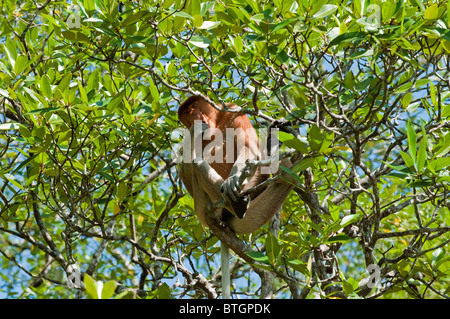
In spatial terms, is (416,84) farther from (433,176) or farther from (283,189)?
(283,189)

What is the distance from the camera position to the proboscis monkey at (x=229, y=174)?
3008 millimetres

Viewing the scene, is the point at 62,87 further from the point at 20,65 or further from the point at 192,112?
the point at 192,112

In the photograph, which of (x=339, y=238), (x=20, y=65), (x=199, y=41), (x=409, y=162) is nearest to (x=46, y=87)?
(x=20, y=65)

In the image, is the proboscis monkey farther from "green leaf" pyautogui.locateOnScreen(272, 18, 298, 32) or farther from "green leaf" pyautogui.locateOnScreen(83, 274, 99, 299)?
"green leaf" pyautogui.locateOnScreen(83, 274, 99, 299)

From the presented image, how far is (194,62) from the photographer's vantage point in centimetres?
319

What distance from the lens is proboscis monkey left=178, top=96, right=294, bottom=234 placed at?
3008mm

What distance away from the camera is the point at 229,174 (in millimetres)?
3436

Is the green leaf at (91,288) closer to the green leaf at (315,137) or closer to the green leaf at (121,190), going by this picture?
the green leaf at (315,137)

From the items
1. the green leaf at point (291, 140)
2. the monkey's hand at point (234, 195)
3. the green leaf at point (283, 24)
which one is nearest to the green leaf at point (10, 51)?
Answer: the monkey's hand at point (234, 195)

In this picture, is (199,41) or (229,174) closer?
(199,41)

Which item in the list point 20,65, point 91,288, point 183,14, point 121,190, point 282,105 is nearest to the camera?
point 91,288

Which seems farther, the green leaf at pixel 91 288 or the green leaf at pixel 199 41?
the green leaf at pixel 199 41

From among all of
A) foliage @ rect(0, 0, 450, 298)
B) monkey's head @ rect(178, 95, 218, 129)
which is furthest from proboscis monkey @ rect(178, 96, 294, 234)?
foliage @ rect(0, 0, 450, 298)

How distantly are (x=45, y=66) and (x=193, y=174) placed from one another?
1.18m
